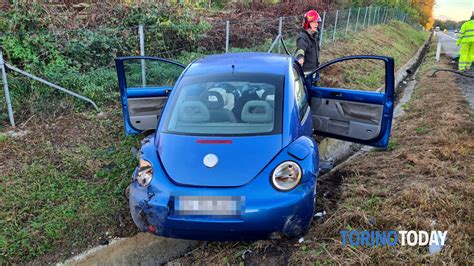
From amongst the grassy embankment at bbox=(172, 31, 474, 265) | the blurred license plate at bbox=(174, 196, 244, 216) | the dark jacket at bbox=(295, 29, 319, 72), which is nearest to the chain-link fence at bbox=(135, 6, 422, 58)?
the dark jacket at bbox=(295, 29, 319, 72)

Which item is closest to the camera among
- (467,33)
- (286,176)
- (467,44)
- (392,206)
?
(286,176)

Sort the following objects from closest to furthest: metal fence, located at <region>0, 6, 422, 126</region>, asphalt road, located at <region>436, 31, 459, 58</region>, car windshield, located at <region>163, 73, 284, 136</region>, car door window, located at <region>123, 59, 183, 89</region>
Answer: car windshield, located at <region>163, 73, 284, 136</region>, metal fence, located at <region>0, 6, 422, 126</region>, car door window, located at <region>123, 59, 183, 89</region>, asphalt road, located at <region>436, 31, 459, 58</region>

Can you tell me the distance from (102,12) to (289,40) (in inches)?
258

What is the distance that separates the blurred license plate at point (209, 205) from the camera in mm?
2865

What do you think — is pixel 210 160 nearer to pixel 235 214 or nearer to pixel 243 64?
pixel 235 214

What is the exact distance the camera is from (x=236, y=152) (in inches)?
123

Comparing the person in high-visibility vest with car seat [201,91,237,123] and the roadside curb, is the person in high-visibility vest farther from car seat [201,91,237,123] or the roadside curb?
the roadside curb

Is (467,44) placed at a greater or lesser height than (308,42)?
lesser

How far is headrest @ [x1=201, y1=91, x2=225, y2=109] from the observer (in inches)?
145

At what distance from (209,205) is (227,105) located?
1.15 metres

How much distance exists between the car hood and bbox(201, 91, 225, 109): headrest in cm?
50

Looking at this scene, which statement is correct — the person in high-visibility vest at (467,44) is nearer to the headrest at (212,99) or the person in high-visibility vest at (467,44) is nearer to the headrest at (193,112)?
the headrest at (212,99)

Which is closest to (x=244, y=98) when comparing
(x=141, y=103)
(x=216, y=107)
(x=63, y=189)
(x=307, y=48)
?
(x=216, y=107)

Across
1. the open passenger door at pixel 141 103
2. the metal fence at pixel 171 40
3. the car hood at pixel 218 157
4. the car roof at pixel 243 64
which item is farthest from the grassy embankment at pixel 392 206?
the metal fence at pixel 171 40
